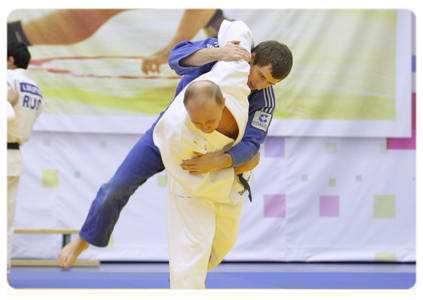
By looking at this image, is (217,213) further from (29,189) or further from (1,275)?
(29,189)

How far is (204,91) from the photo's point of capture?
156cm

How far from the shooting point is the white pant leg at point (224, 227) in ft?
6.32

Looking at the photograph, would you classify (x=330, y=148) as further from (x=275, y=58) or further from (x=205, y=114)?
(x=205, y=114)

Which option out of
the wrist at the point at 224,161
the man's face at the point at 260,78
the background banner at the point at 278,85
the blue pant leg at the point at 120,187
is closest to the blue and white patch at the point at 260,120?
the man's face at the point at 260,78

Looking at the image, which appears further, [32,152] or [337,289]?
[32,152]

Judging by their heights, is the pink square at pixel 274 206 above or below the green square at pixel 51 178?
below

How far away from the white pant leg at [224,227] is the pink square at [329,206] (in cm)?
266

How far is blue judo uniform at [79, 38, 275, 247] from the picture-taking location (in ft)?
6.44

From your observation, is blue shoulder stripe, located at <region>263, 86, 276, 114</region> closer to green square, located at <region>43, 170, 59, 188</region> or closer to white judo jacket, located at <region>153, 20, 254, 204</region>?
white judo jacket, located at <region>153, 20, 254, 204</region>

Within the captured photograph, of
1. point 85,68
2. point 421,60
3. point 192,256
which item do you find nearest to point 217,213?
point 192,256

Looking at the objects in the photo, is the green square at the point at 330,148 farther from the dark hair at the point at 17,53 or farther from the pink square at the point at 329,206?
the dark hair at the point at 17,53

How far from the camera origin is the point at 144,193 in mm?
4375

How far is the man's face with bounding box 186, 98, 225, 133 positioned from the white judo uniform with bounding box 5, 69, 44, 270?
6.39ft

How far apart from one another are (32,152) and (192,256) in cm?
306
